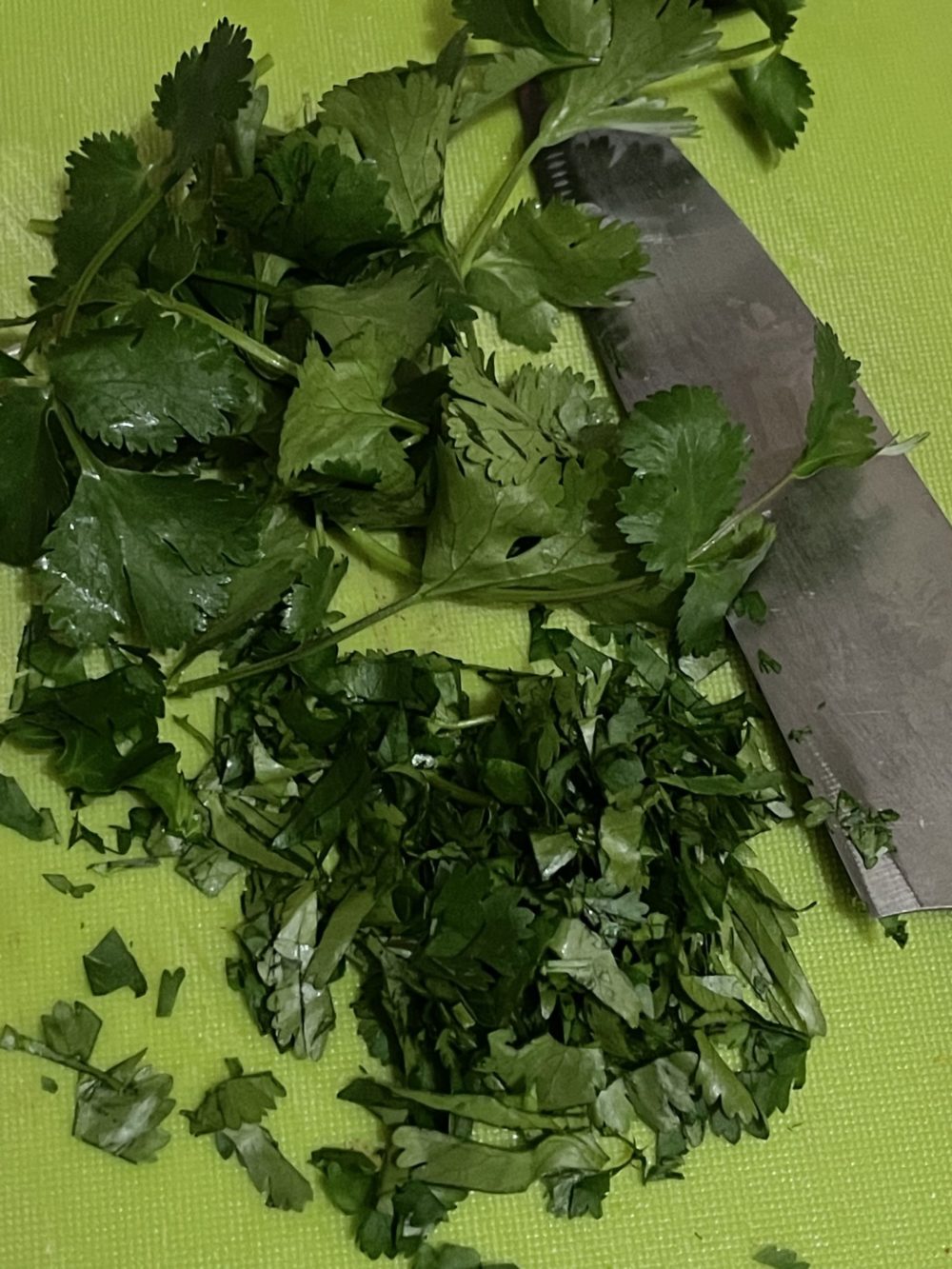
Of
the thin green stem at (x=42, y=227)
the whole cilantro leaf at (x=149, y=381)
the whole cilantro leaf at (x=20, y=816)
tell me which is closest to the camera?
the whole cilantro leaf at (x=149, y=381)

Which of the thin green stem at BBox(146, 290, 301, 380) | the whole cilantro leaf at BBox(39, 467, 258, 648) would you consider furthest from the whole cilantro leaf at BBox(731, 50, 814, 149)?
the whole cilantro leaf at BBox(39, 467, 258, 648)

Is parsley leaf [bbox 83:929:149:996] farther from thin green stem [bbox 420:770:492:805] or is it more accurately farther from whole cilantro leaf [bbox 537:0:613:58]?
whole cilantro leaf [bbox 537:0:613:58]

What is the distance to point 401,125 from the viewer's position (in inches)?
46.4

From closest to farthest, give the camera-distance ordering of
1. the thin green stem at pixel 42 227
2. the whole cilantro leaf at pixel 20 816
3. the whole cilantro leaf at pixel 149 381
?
1. the whole cilantro leaf at pixel 149 381
2. the whole cilantro leaf at pixel 20 816
3. the thin green stem at pixel 42 227

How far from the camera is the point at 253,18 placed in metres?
1.38

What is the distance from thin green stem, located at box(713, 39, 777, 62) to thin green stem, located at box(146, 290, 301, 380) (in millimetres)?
576

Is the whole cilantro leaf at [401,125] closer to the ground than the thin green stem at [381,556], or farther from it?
farther from it

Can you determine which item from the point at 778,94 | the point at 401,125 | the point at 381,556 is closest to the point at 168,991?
the point at 381,556

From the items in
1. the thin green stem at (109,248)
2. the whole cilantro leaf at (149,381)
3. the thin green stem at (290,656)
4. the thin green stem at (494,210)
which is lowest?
the thin green stem at (290,656)

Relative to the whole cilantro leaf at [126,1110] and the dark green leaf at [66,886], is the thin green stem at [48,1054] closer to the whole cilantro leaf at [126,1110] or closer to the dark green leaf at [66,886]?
the whole cilantro leaf at [126,1110]

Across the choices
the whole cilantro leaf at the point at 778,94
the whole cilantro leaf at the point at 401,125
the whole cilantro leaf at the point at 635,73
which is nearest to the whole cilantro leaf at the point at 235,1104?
the whole cilantro leaf at the point at 401,125

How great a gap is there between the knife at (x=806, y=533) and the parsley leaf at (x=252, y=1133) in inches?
22.3

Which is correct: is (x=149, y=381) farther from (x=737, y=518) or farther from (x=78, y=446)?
(x=737, y=518)

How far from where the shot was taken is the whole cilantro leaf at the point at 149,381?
1.10 meters
